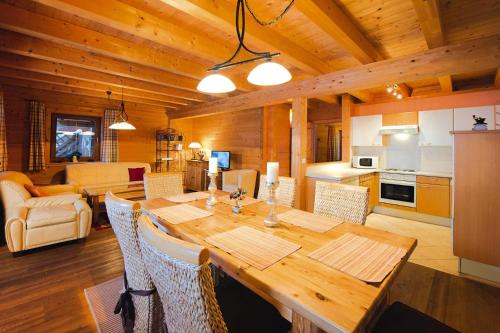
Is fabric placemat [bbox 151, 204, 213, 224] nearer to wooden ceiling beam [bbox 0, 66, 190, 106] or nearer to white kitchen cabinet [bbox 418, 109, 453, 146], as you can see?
wooden ceiling beam [bbox 0, 66, 190, 106]

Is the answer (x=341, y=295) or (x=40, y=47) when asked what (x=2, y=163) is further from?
(x=341, y=295)

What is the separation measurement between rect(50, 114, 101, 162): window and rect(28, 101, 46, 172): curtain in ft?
0.98

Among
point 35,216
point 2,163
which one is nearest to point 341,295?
point 35,216

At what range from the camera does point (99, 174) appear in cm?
520

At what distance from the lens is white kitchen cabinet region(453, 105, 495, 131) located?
3.73 meters

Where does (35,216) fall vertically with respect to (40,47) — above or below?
below

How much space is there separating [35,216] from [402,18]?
456 cm

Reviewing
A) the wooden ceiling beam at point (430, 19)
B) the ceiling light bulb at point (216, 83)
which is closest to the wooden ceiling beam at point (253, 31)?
the ceiling light bulb at point (216, 83)

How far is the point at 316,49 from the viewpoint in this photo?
307 centimetres

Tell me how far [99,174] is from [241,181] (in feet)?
10.7

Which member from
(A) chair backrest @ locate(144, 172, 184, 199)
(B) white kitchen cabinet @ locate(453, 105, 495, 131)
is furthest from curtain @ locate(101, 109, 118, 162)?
(B) white kitchen cabinet @ locate(453, 105, 495, 131)

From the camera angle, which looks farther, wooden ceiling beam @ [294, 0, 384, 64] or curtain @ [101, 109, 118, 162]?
curtain @ [101, 109, 118, 162]

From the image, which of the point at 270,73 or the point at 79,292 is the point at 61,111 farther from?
the point at 270,73

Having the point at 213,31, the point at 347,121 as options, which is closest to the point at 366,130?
the point at 347,121
